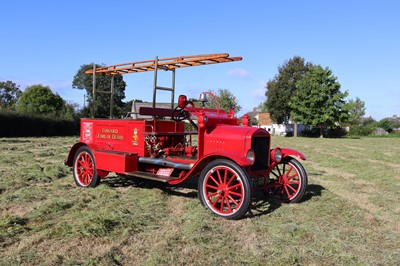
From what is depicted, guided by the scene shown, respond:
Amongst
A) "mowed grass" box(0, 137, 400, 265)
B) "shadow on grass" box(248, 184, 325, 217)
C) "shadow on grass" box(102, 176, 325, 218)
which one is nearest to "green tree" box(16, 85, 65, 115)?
"shadow on grass" box(102, 176, 325, 218)

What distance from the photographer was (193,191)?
708 cm

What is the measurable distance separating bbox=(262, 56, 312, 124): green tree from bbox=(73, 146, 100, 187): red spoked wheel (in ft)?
148

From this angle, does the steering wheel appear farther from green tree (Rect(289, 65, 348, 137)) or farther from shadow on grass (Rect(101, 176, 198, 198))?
green tree (Rect(289, 65, 348, 137))

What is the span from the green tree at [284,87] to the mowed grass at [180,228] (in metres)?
44.7

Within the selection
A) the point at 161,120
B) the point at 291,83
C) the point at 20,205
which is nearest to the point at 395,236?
the point at 161,120

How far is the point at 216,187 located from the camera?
5.33 m

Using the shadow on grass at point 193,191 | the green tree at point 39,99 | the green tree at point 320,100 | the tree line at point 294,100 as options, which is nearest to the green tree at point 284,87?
the tree line at point 294,100

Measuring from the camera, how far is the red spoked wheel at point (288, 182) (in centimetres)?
610

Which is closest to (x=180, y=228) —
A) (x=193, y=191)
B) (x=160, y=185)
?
(x=193, y=191)

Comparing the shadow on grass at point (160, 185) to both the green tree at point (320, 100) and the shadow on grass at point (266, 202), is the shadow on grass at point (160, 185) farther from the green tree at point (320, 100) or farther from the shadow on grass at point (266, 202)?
the green tree at point (320, 100)

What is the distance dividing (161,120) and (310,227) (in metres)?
3.49

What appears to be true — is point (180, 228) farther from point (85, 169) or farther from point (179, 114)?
point (85, 169)

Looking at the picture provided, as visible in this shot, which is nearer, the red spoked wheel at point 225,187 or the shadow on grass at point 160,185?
the red spoked wheel at point 225,187

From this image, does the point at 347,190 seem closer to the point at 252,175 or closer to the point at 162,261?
the point at 252,175
